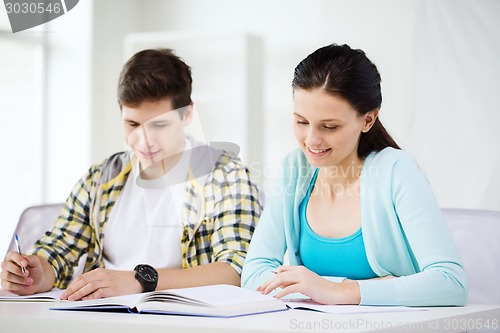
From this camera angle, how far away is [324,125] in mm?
1522

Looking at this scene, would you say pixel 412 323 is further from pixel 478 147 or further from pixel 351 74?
pixel 478 147

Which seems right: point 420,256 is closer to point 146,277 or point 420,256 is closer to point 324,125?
point 324,125

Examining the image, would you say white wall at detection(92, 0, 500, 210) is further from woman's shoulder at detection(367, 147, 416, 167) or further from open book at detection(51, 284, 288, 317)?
open book at detection(51, 284, 288, 317)

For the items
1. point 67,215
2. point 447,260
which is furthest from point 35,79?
point 447,260

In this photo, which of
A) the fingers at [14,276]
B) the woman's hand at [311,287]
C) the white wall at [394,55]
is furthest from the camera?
the white wall at [394,55]

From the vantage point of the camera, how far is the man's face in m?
1.89

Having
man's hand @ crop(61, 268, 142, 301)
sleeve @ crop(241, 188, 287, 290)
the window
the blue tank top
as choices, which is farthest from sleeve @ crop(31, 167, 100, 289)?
the window

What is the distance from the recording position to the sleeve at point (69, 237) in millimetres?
1884

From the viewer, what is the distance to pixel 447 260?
138 cm

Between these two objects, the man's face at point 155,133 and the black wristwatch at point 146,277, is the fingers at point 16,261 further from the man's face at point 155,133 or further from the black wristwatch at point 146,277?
the man's face at point 155,133

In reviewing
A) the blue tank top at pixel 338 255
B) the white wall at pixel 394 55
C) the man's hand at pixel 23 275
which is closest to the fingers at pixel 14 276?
the man's hand at pixel 23 275

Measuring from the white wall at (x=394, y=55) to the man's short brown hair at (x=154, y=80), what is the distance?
4.61 ft

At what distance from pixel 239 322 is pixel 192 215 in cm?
86

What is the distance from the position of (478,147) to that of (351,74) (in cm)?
155
